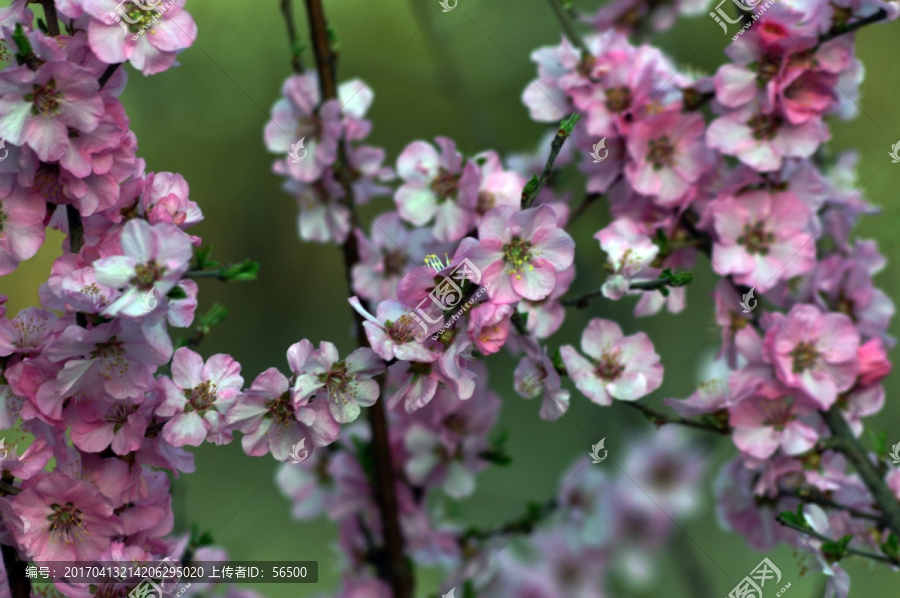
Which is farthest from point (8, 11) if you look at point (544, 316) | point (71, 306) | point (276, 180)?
point (276, 180)

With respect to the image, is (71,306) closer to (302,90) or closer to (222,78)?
(302,90)

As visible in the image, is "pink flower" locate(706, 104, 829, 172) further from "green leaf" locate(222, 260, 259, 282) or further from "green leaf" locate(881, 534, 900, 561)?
"green leaf" locate(222, 260, 259, 282)

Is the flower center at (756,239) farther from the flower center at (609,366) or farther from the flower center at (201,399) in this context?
the flower center at (201,399)

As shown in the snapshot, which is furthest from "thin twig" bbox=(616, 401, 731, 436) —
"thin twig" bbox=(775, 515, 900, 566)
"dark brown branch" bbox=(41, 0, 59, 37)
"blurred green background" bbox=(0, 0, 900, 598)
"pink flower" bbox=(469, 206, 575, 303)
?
"blurred green background" bbox=(0, 0, 900, 598)

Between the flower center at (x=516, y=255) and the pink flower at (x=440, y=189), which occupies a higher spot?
the flower center at (x=516, y=255)

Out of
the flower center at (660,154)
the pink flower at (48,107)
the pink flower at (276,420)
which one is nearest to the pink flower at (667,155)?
the flower center at (660,154)

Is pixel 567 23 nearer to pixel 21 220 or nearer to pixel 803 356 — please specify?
pixel 803 356

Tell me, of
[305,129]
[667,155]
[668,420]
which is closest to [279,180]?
[305,129]
